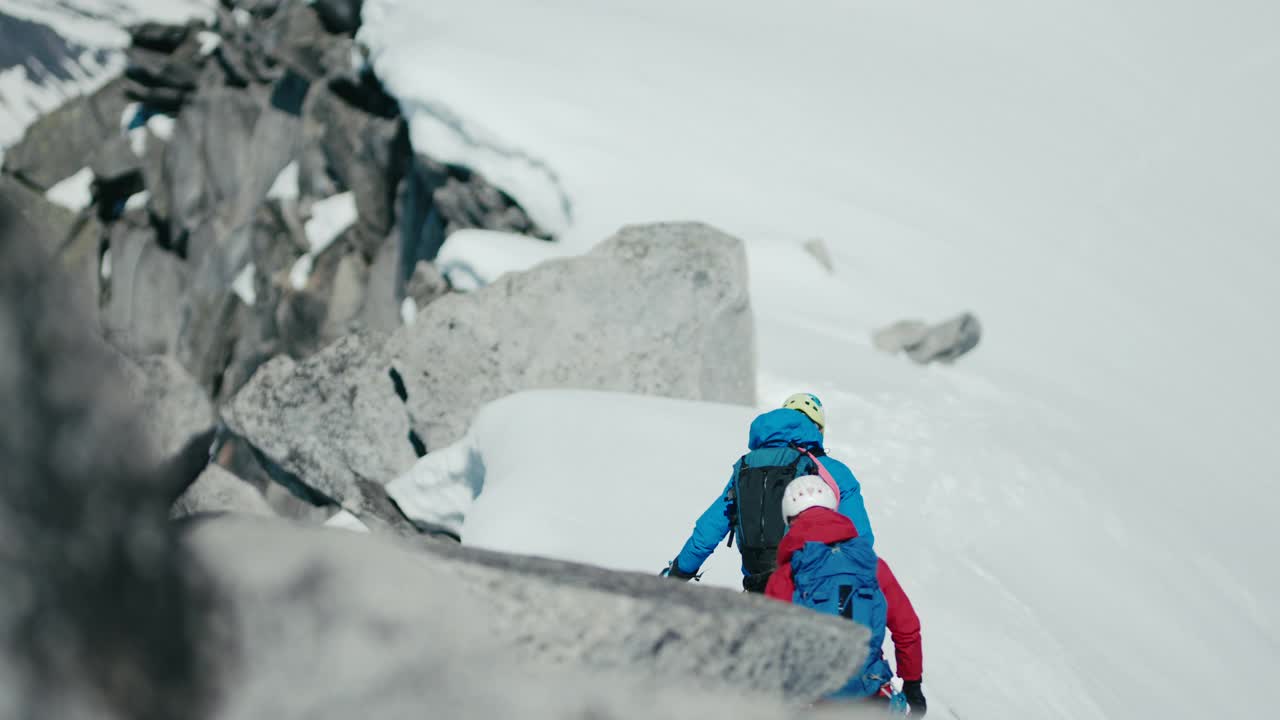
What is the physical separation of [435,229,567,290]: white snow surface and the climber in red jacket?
7733 mm

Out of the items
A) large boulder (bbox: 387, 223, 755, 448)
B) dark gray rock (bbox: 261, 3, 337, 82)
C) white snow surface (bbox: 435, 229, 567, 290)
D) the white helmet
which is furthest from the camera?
dark gray rock (bbox: 261, 3, 337, 82)

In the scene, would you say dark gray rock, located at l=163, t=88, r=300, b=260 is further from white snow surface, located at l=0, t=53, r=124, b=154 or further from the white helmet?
the white helmet

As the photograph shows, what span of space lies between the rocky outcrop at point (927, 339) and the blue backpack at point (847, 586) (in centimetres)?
941

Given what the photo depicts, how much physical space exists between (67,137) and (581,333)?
27188 mm

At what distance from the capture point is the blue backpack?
3359mm

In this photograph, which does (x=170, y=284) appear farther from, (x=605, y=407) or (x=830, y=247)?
(x=605, y=407)

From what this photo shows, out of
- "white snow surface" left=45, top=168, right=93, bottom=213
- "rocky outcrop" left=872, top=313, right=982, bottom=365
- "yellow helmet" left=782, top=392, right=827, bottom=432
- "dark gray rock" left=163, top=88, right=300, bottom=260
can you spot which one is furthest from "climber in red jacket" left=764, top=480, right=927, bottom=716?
"white snow surface" left=45, top=168, right=93, bottom=213

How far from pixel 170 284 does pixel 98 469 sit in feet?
89.8

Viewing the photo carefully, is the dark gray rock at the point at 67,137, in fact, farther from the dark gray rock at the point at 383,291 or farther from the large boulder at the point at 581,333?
the large boulder at the point at 581,333

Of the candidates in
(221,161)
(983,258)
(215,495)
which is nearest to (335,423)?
(215,495)

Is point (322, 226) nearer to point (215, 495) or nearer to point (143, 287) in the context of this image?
point (143, 287)

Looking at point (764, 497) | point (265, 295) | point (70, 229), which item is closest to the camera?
point (764, 497)

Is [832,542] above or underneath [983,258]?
above

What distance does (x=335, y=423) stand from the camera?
25.3ft
